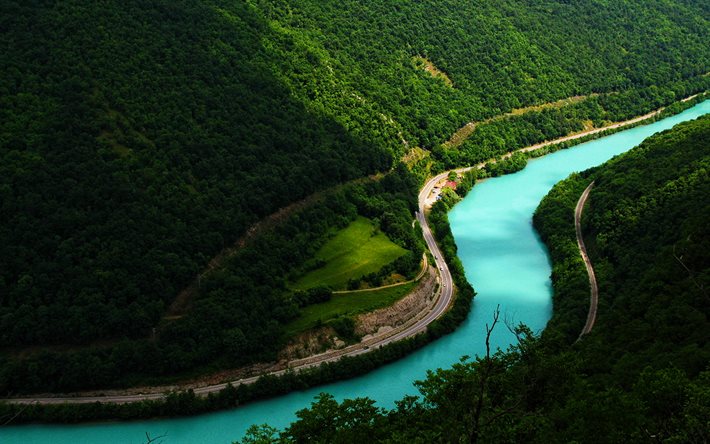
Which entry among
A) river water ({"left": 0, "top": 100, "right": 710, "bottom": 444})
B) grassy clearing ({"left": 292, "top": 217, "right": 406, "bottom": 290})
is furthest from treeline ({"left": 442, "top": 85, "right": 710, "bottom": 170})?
grassy clearing ({"left": 292, "top": 217, "right": 406, "bottom": 290})

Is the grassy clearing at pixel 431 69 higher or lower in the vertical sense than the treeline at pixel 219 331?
higher

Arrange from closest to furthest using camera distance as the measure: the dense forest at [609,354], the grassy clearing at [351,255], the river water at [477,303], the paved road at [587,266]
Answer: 1. the dense forest at [609,354]
2. the river water at [477,303]
3. the paved road at [587,266]
4. the grassy clearing at [351,255]

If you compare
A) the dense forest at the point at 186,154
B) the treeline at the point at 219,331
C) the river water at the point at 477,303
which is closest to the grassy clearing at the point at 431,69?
the dense forest at the point at 186,154

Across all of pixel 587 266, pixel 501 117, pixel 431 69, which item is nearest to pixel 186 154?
pixel 587 266

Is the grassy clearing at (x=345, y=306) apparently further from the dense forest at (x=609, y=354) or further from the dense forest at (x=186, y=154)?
the dense forest at (x=609, y=354)

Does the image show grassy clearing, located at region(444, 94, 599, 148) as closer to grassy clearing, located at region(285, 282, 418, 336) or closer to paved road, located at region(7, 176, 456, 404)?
paved road, located at region(7, 176, 456, 404)

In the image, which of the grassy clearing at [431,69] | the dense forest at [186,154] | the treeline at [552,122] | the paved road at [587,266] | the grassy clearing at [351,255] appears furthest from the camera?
the grassy clearing at [431,69]
